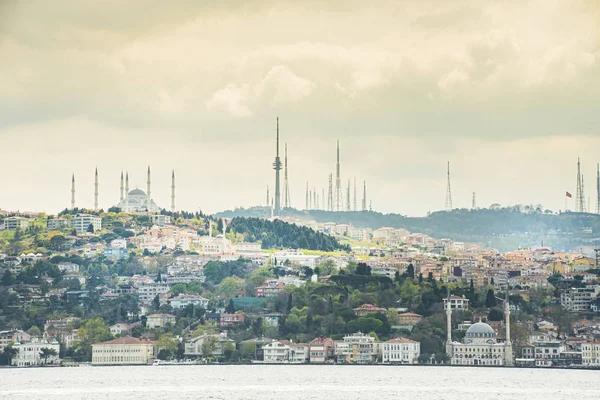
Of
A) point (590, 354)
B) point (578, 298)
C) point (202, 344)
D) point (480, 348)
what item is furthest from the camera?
point (578, 298)

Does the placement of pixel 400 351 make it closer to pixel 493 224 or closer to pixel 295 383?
pixel 295 383

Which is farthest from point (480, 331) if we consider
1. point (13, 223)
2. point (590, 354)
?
point (13, 223)

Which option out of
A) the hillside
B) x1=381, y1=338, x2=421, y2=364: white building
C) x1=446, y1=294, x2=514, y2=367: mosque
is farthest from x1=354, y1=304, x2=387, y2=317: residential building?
the hillside

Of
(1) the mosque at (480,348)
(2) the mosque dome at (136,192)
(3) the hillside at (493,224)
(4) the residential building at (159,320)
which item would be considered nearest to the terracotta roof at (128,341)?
(4) the residential building at (159,320)

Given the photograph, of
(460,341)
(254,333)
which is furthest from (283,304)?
(460,341)

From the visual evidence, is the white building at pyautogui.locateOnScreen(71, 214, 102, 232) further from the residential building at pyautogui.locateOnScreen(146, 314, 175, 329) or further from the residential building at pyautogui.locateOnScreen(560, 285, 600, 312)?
the residential building at pyautogui.locateOnScreen(560, 285, 600, 312)

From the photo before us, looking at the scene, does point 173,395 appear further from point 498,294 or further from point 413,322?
point 498,294

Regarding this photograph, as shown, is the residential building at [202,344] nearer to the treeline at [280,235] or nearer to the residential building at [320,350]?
the residential building at [320,350]
